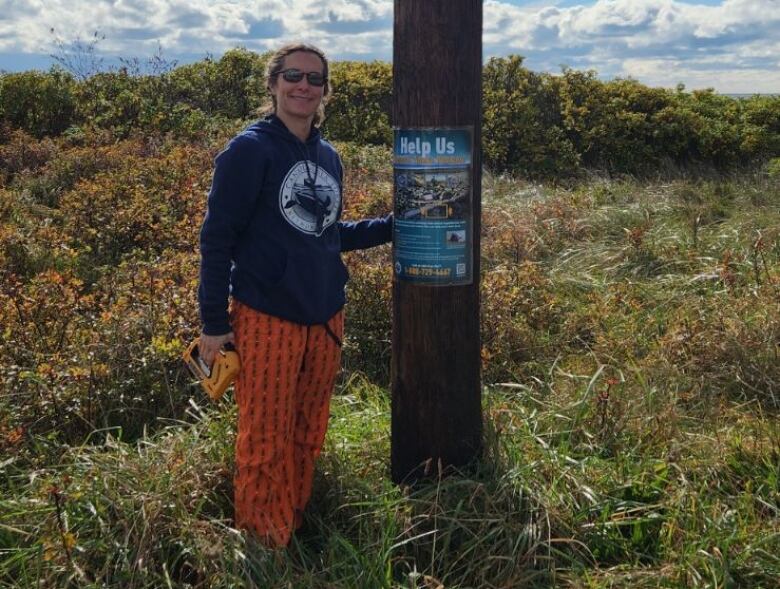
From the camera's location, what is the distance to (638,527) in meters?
2.88

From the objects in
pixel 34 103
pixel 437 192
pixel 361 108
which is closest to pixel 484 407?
pixel 437 192

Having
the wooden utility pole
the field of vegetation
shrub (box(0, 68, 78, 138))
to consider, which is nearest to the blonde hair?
the wooden utility pole

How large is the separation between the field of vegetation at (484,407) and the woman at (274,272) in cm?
28

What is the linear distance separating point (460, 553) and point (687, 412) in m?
1.74

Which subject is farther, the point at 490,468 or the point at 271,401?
the point at 490,468

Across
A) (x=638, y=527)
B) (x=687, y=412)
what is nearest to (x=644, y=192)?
(x=687, y=412)

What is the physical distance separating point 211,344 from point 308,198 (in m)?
0.64

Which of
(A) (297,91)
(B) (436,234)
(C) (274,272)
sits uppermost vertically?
(A) (297,91)

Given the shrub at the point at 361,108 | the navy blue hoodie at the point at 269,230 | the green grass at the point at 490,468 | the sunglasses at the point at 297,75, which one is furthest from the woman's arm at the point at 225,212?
the shrub at the point at 361,108

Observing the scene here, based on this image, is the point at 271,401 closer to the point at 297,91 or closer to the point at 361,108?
the point at 297,91

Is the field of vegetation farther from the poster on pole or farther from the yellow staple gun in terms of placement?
the poster on pole

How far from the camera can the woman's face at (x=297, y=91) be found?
2.71 metres

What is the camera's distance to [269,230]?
2.67 metres

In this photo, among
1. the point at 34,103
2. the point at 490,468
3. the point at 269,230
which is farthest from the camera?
the point at 34,103
